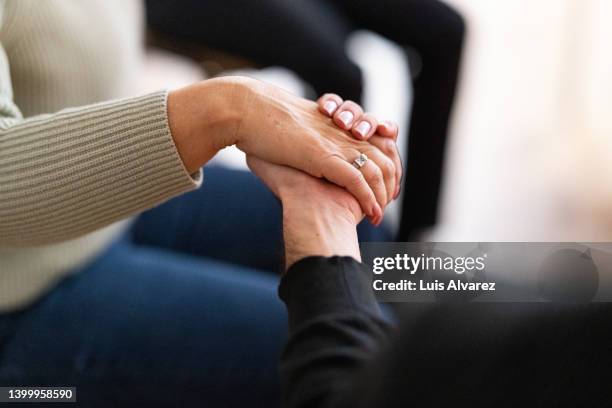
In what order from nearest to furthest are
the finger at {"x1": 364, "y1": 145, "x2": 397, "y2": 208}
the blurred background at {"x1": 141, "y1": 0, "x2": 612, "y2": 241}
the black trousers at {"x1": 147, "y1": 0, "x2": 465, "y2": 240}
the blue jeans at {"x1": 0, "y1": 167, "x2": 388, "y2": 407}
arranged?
the finger at {"x1": 364, "y1": 145, "x2": 397, "y2": 208} < the blue jeans at {"x1": 0, "y1": 167, "x2": 388, "y2": 407} < the black trousers at {"x1": 147, "y1": 0, "x2": 465, "y2": 240} < the blurred background at {"x1": 141, "y1": 0, "x2": 612, "y2": 241}

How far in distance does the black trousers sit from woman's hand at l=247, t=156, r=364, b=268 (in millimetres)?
529

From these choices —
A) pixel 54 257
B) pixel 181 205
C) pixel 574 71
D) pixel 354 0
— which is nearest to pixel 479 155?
pixel 574 71

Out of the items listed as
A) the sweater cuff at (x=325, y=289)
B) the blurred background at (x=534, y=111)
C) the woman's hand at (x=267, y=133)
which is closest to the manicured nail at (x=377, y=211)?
the woman's hand at (x=267, y=133)

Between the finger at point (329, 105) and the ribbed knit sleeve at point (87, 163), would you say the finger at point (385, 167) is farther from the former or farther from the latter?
the ribbed knit sleeve at point (87, 163)

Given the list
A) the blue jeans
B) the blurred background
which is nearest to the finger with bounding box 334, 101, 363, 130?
the blue jeans

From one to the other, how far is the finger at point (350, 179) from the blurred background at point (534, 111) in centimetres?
107

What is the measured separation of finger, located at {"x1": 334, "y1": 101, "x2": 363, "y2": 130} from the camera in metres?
0.57

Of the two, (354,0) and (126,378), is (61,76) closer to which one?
(126,378)

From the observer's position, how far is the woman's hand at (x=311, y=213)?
0.47 m

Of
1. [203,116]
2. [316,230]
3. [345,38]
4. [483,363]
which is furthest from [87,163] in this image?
[345,38]

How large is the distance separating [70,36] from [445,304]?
0.57 metres

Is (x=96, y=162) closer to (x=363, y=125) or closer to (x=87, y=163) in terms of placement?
(x=87, y=163)

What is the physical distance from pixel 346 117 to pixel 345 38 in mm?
692

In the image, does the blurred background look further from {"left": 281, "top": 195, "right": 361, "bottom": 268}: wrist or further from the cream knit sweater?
{"left": 281, "top": 195, "right": 361, "bottom": 268}: wrist
